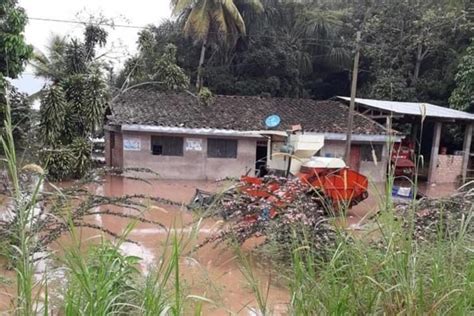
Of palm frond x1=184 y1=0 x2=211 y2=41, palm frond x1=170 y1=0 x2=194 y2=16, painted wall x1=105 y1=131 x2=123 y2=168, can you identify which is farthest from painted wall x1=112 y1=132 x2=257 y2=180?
palm frond x1=170 y1=0 x2=194 y2=16

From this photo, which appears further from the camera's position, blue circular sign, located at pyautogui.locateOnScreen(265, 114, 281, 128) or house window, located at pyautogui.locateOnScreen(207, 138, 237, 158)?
blue circular sign, located at pyautogui.locateOnScreen(265, 114, 281, 128)

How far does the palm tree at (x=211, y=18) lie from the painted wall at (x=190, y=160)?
238 inches

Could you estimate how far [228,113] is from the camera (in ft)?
52.5

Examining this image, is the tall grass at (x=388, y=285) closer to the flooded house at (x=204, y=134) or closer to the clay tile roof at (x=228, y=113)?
the flooded house at (x=204, y=134)

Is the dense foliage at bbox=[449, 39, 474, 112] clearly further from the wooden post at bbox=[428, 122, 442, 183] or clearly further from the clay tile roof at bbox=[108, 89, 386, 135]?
the clay tile roof at bbox=[108, 89, 386, 135]

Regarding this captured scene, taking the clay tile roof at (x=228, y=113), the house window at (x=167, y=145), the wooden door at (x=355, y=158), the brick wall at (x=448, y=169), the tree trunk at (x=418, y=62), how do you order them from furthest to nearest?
the tree trunk at (x=418, y=62)
the brick wall at (x=448, y=169)
the wooden door at (x=355, y=158)
the clay tile roof at (x=228, y=113)
the house window at (x=167, y=145)

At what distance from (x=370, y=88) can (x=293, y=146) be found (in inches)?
484

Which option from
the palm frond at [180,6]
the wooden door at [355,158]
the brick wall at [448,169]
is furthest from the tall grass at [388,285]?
the palm frond at [180,6]

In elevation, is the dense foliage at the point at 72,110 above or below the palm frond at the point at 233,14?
below

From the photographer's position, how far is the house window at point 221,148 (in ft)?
48.3

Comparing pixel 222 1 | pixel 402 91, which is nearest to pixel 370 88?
pixel 402 91

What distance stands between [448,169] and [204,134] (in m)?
9.61

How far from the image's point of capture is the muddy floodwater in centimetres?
244

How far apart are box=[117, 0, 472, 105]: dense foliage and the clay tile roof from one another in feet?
12.0
